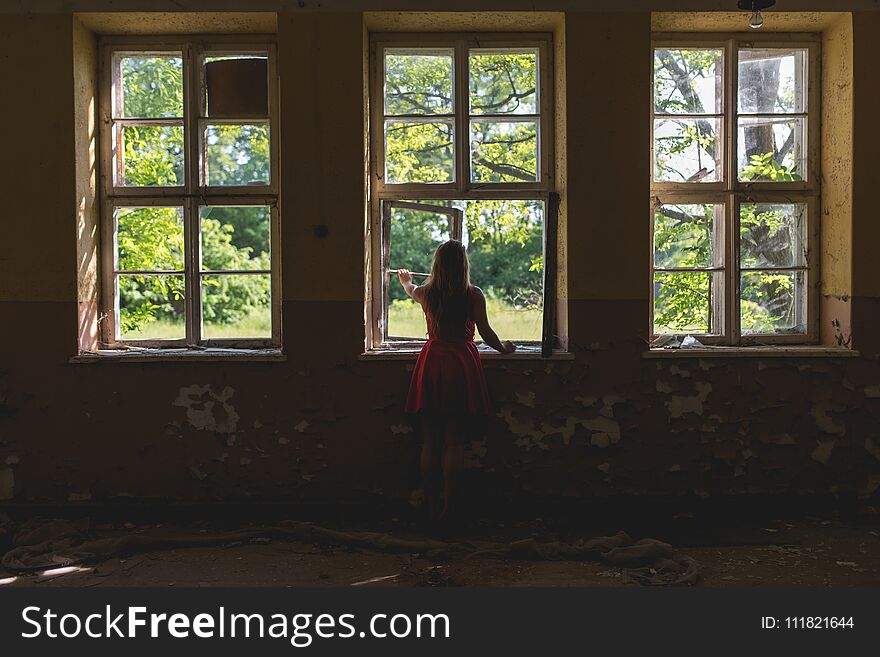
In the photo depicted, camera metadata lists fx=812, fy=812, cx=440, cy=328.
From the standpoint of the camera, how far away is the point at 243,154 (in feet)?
15.1

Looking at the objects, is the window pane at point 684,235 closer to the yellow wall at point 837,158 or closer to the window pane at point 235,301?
the yellow wall at point 837,158

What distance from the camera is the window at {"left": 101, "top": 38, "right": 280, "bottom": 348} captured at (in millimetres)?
4398

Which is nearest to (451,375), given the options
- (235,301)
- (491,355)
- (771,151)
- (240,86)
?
(491,355)

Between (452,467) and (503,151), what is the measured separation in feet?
5.69

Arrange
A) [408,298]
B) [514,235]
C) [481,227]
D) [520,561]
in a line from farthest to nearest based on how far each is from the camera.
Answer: [514,235]
[408,298]
[481,227]
[520,561]

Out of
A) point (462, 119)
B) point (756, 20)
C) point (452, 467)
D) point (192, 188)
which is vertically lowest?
point (452, 467)

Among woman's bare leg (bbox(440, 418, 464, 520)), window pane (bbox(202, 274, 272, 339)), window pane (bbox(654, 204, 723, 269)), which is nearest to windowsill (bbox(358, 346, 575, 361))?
woman's bare leg (bbox(440, 418, 464, 520))

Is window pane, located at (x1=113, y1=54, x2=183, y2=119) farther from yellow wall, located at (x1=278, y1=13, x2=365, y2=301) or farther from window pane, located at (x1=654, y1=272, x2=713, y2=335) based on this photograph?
window pane, located at (x1=654, y1=272, x2=713, y2=335)

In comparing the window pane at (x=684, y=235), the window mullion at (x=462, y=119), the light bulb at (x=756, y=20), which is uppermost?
the light bulb at (x=756, y=20)

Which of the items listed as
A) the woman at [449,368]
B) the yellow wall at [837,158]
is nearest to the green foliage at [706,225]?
the yellow wall at [837,158]

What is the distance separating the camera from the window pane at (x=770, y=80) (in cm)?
445

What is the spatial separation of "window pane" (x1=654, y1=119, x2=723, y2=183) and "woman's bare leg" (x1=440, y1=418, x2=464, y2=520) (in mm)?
1798

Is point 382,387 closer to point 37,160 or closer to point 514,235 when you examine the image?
point 514,235

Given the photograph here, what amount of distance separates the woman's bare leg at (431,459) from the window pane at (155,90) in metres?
2.17
